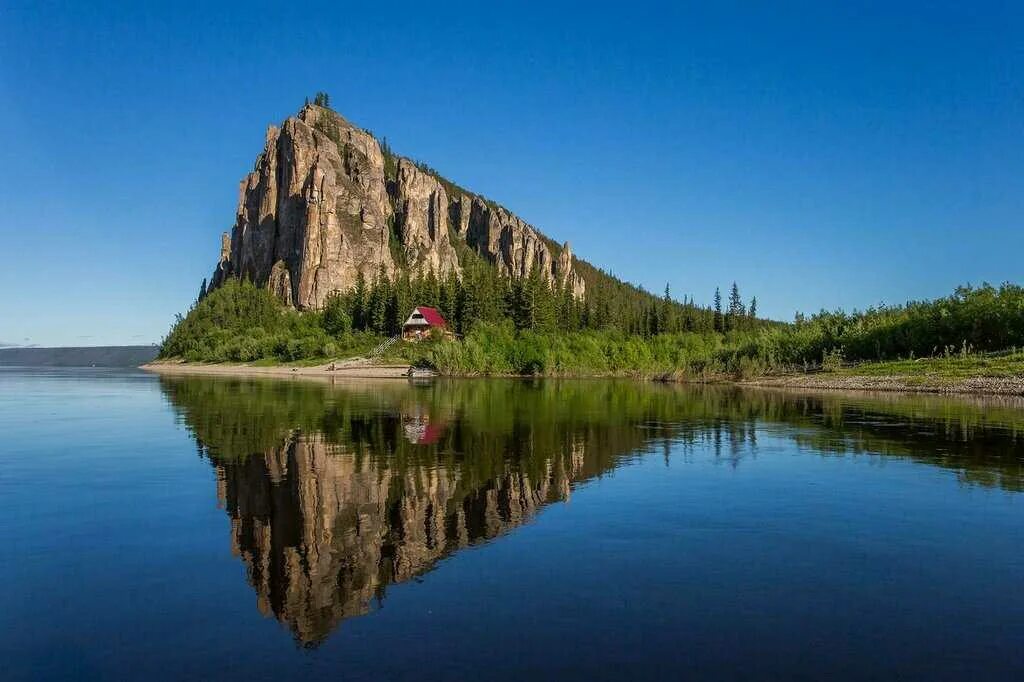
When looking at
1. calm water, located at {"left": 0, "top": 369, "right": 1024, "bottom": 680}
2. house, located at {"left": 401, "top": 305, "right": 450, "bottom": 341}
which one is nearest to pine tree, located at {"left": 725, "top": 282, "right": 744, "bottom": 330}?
house, located at {"left": 401, "top": 305, "right": 450, "bottom": 341}

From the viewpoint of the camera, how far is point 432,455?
75.0 feet

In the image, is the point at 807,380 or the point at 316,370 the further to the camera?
the point at 316,370

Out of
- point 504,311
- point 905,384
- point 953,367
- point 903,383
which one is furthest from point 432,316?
point 953,367

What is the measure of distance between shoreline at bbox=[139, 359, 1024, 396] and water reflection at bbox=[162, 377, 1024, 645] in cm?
886

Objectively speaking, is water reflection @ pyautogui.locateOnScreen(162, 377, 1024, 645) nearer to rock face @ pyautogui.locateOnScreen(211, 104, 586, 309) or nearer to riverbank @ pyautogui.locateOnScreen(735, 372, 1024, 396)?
riverbank @ pyautogui.locateOnScreen(735, 372, 1024, 396)

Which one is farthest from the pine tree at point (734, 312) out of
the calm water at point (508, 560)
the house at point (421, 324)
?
the calm water at point (508, 560)

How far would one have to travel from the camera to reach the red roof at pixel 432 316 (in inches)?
4691

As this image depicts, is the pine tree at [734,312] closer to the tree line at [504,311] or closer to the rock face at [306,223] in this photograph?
the tree line at [504,311]

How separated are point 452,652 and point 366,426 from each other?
2395cm

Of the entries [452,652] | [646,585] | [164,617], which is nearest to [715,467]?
[646,585]

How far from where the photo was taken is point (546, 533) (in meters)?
13.7

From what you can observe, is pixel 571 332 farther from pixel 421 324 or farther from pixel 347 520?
pixel 347 520

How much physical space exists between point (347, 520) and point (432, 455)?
28.4ft

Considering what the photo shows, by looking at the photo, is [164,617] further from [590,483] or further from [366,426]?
[366,426]
